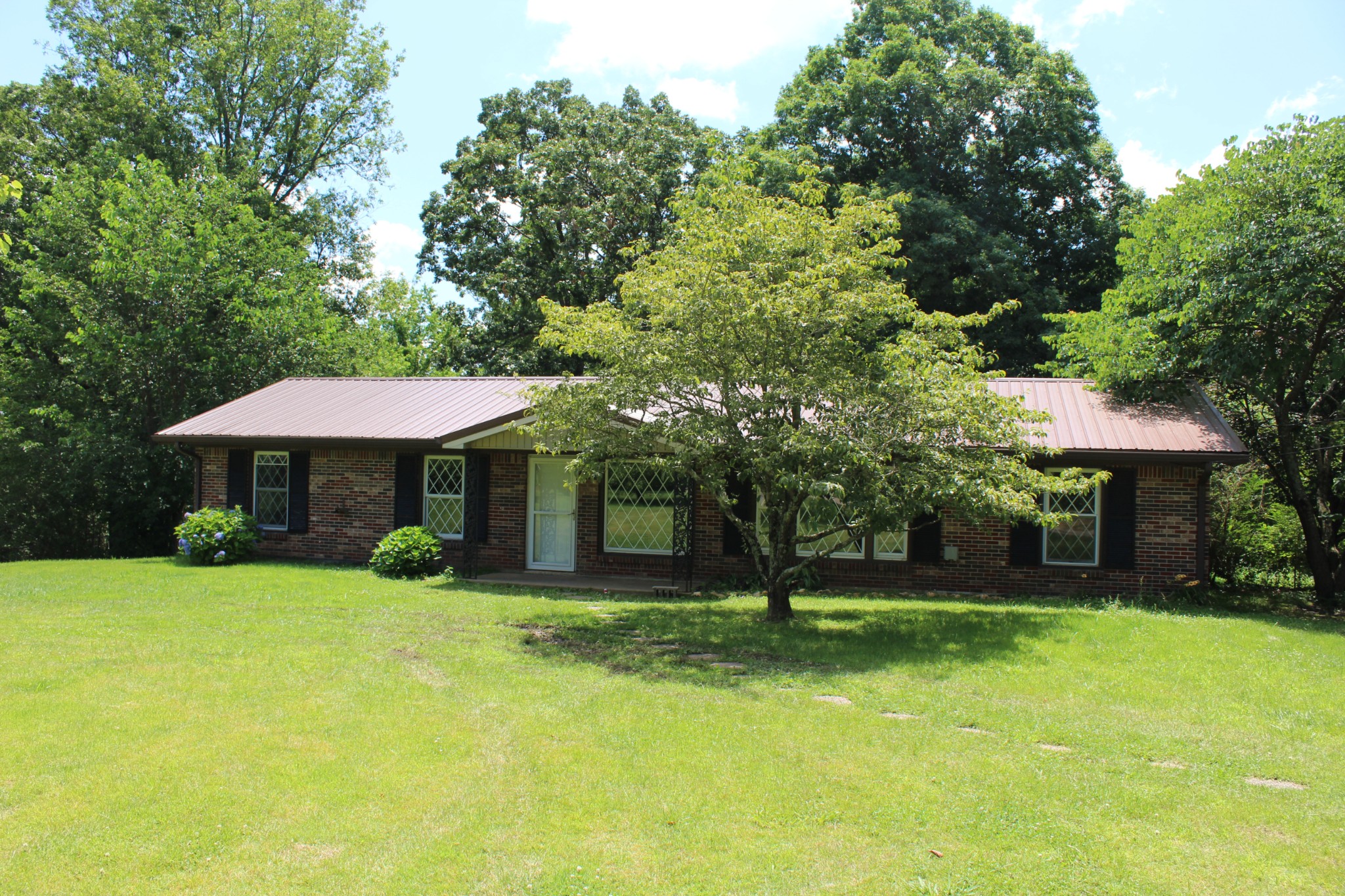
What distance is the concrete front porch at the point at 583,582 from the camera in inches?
528

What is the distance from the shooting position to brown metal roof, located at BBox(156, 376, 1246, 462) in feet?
42.8

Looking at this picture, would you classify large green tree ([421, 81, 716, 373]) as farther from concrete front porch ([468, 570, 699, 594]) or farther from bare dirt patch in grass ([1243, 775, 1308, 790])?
bare dirt patch in grass ([1243, 775, 1308, 790])

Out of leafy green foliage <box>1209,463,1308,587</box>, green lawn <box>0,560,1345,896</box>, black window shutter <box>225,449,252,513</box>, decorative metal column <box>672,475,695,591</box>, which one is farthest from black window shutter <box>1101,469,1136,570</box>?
black window shutter <box>225,449,252,513</box>

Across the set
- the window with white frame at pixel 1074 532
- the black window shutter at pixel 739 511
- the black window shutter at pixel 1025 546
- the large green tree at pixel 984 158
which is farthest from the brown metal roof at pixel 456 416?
the large green tree at pixel 984 158

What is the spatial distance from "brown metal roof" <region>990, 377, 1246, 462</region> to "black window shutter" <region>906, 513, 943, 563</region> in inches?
80.8

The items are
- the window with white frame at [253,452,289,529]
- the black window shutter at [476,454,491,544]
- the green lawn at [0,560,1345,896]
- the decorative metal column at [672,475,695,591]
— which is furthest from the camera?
the window with white frame at [253,452,289,529]

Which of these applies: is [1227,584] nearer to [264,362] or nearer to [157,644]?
[157,644]

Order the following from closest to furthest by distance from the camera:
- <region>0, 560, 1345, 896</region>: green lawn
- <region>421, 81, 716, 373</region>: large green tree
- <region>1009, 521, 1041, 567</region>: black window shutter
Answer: <region>0, 560, 1345, 896</region>: green lawn
<region>1009, 521, 1041, 567</region>: black window shutter
<region>421, 81, 716, 373</region>: large green tree

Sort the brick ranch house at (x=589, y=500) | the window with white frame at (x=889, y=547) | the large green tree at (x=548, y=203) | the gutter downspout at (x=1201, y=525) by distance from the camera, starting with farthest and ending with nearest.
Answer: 1. the large green tree at (x=548, y=203)
2. the window with white frame at (x=889, y=547)
3. the brick ranch house at (x=589, y=500)
4. the gutter downspout at (x=1201, y=525)

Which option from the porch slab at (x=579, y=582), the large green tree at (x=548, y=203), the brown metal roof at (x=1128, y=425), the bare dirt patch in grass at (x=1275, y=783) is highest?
the large green tree at (x=548, y=203)

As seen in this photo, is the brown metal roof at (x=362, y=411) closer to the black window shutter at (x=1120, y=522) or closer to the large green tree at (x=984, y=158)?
the black window shutter at (x=1120, y=522)

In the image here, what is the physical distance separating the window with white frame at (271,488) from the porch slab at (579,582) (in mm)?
4905

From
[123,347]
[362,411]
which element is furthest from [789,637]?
[123,347]

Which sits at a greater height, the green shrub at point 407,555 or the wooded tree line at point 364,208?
the wooded tree line at point 364,208
